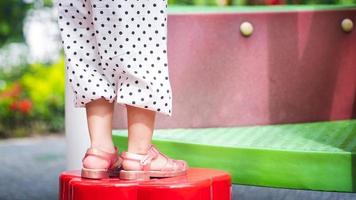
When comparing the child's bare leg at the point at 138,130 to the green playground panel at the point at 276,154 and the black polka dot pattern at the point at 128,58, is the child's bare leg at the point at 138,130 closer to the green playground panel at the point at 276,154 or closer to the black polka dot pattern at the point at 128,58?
the black polka dot pattern at the point at 128,58

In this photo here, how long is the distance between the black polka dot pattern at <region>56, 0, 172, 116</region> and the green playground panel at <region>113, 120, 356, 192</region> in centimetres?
33

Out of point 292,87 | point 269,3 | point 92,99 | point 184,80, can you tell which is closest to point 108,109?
point 92,99

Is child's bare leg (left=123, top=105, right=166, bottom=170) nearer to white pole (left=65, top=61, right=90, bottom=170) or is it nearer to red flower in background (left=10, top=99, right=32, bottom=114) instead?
white pole (left=65, top=61, right=90, bottom=170)

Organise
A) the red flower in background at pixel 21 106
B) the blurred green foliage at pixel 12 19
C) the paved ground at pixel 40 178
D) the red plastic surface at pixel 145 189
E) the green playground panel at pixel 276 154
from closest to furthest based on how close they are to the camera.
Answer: the red plastic surface at pixel 145 189
the green playground panel at pixel 276 154
the paved ground at pixel 40 178
the red flower in background at pixel 21 106
the blurred green foliage at pixel 12 19

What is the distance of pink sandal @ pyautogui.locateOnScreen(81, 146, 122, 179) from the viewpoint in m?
1.34

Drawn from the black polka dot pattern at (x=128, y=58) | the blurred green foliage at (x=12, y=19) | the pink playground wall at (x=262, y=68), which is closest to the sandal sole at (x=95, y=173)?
the black polka dot pattern at (x=128, y=58)

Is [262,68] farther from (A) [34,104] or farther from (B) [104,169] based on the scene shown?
(A) [34,104]

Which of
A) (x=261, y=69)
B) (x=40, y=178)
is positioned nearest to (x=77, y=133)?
(x=261, y=69)

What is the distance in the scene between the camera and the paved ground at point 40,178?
2240 millimetres

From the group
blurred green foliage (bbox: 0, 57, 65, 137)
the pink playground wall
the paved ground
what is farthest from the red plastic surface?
blurred green foliage (bbox: 0, 57, 65, 137)

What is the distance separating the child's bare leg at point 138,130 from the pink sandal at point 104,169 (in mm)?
48

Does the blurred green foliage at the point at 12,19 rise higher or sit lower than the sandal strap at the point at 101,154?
lower

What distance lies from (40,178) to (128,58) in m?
1.55

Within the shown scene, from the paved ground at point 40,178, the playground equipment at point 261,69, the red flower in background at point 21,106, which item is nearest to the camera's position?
the playground equipment at point 261,69
